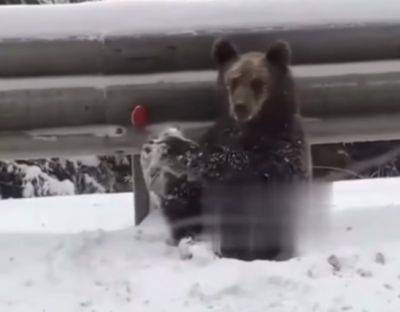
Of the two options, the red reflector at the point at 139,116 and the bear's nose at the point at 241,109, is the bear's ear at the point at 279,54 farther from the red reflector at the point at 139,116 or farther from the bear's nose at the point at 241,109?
the red reflector at the point at 139,116

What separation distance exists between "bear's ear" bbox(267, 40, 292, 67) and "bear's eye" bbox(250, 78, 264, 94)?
6.4 inches

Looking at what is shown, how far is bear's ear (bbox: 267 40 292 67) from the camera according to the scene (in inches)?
207

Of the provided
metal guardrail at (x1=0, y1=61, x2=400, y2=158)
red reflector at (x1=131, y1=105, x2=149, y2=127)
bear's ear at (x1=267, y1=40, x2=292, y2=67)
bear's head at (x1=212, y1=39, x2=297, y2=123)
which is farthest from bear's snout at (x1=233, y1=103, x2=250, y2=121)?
red reflector at (x1=131, y1=105, x2=149, y2=127)

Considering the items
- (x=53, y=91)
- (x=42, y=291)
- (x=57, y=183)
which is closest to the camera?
(x=42, y=291)

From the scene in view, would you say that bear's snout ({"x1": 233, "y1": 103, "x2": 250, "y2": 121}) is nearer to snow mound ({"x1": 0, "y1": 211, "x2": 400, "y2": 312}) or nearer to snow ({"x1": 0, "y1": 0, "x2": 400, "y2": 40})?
snow mound ({"x1": 0, "y1": 211, "x2": 400, "y2": 312})

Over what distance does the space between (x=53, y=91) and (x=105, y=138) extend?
0.41 meters

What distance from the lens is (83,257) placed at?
4980mm

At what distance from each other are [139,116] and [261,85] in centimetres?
86

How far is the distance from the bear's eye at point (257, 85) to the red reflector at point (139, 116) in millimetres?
808

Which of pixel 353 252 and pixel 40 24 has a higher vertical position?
pixel 40 24

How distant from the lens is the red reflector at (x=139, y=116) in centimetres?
571

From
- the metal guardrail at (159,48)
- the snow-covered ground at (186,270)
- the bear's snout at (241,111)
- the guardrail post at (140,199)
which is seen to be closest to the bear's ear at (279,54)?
the bear's snout at (241,111)

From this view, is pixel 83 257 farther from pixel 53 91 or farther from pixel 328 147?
pixel 328 147

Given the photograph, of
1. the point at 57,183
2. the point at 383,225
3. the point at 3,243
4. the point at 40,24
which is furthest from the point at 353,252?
the point at 57,183
